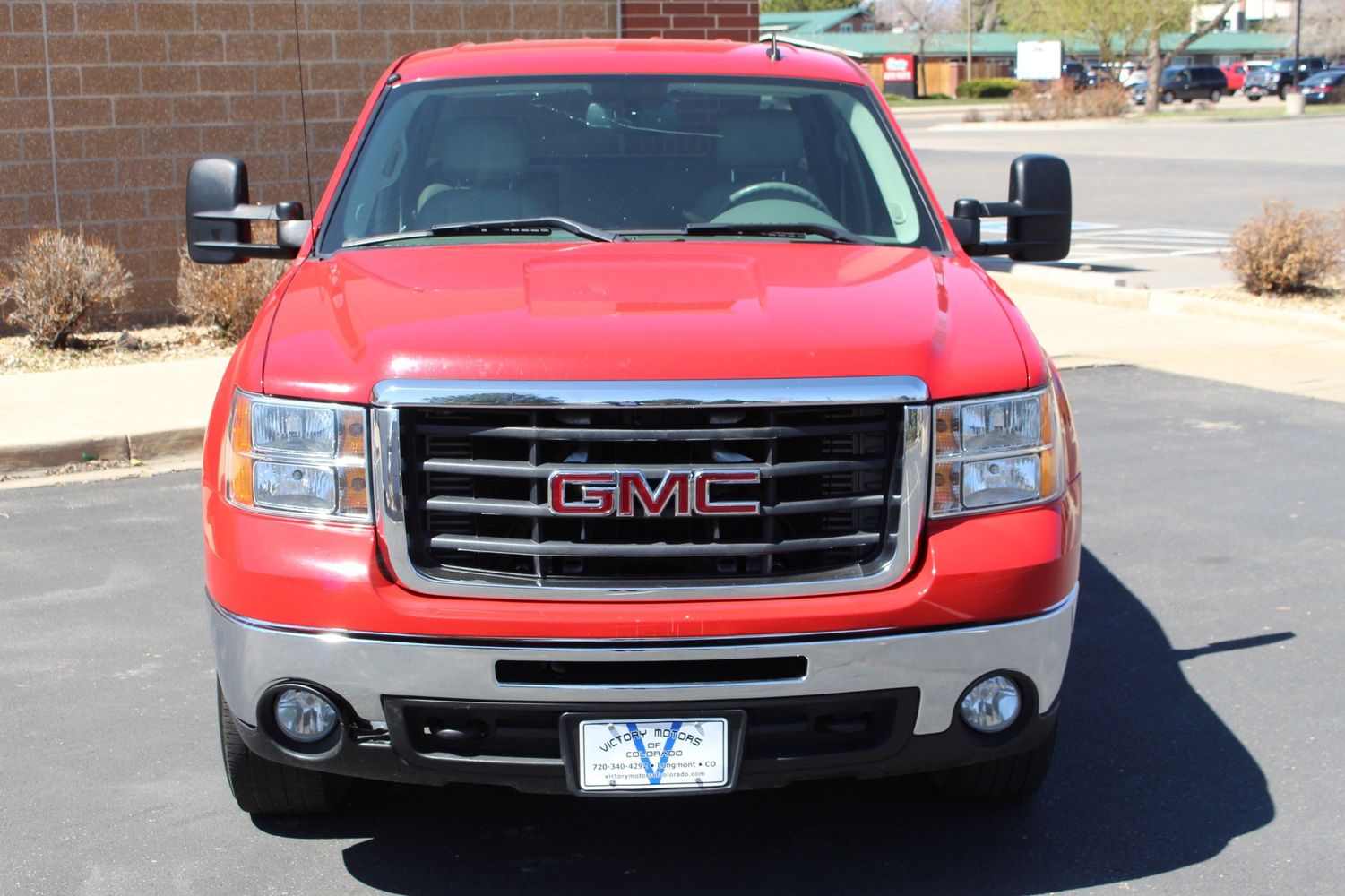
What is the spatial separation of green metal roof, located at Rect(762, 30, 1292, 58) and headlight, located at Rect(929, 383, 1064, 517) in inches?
3622

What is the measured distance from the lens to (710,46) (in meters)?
5.45

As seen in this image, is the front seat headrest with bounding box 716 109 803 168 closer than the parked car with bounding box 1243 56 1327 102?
Yes

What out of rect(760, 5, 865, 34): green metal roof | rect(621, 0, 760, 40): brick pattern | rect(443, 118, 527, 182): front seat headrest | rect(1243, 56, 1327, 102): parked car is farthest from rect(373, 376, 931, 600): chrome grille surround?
rect(760, 5, 865, 34): green metal roof

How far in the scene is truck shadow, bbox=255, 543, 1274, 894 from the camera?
3.75 m

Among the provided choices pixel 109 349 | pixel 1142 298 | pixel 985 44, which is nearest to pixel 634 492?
pixel 109 349

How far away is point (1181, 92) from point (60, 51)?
213 feet

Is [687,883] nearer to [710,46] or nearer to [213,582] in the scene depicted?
[213,582]

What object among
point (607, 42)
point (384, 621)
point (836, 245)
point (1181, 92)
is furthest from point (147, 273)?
point (1181, 92)

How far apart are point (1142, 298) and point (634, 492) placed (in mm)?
10699

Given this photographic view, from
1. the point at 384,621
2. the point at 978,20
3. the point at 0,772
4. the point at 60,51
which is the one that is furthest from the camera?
the point at 978,20

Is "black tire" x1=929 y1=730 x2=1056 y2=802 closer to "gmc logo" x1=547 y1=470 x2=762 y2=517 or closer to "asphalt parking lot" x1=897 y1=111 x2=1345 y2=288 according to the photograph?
"gmc logo" x1=547 y1=470 x2=762 y2=517

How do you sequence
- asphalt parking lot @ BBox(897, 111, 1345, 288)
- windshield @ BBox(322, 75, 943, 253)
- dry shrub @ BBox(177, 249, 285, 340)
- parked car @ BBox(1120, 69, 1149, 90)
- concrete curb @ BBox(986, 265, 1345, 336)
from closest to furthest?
windshield @ BBox(322, 75, 943, 253)
dry shrub @ BBox(177, 249, 285, 340)
concrete curb @ BBox(986, 265, 1345, 336)
asphalt parking lot @ BBox(897, 111, 1345, 288)
parked car @ BBox(1120, 69, 1149, 90)

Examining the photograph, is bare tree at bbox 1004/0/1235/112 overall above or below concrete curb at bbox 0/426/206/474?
above

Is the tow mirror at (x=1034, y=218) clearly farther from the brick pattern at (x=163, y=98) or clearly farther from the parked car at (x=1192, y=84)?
the parked car at (x=1192, y=84)
